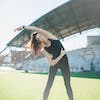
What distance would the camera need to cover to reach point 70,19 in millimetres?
29406

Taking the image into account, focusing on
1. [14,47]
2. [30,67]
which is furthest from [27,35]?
[30,67]

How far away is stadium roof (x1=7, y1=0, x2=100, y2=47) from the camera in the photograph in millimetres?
27047

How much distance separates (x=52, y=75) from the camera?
6152mm

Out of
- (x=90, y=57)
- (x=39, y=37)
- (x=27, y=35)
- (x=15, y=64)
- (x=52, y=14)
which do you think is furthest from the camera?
(x=15, y=64)

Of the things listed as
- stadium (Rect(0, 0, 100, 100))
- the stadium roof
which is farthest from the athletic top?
the stadium roof

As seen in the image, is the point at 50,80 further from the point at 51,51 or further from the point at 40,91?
the point at 40,91

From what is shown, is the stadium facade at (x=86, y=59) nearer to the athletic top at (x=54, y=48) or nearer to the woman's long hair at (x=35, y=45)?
the athletic top at (x=54, y=48)

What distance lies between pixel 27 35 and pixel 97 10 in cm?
804

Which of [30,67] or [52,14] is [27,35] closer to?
[52,14]

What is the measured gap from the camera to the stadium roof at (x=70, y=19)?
27047 mm

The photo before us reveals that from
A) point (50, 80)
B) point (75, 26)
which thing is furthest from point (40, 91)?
point (75, 26)

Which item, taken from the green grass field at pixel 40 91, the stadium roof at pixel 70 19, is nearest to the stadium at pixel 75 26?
the stadium roof at pixel 70 19

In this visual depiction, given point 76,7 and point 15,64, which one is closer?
point 76,7

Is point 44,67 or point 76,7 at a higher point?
point 76,7
